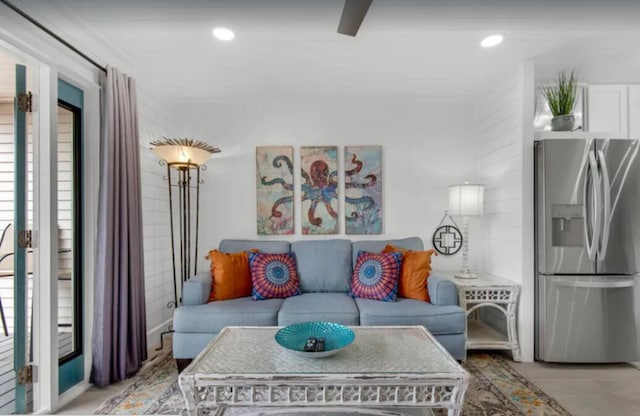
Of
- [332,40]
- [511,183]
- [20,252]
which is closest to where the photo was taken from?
[20,252]

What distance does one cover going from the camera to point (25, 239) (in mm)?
1909

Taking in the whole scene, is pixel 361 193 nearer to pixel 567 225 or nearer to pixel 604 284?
pixel 567 225

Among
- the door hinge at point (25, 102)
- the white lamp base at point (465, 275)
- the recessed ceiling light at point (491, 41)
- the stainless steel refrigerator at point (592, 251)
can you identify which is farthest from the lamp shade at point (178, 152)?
the stainless steel refrigerator at point (592, 251)

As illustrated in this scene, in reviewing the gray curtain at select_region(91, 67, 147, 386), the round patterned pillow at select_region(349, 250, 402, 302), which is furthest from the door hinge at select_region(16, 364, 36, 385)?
the round patterned pillow at select_region(349, 250, 402, 302)

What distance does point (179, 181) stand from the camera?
3186 mm

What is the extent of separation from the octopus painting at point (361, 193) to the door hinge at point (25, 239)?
247 centimetres

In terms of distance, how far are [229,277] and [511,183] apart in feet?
8.26

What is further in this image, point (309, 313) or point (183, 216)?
point (183, 216)

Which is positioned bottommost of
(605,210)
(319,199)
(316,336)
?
(316,336)

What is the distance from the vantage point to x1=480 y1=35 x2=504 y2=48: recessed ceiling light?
7.67ft

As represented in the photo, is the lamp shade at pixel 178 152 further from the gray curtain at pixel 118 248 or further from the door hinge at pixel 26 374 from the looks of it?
the door hinge at pixel 26 374

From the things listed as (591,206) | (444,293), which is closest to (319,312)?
(444,293)

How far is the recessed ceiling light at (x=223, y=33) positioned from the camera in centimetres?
219

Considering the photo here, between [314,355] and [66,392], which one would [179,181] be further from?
[314,355]
